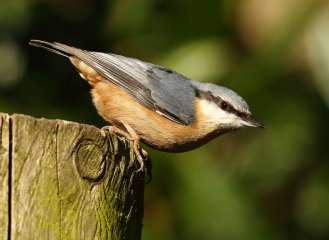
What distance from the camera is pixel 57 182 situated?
10.0 feet

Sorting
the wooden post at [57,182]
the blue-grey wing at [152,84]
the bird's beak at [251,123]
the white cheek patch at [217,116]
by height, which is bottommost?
the wooden post at [57,182]

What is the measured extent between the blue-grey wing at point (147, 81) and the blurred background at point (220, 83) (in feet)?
1.19

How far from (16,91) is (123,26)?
87cm

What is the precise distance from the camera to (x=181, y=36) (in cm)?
609

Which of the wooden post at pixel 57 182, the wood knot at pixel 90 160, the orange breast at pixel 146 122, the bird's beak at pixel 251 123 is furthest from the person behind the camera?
the bird's beak at pixel 251 123

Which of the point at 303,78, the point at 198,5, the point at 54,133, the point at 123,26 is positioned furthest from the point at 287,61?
the point at 54,133

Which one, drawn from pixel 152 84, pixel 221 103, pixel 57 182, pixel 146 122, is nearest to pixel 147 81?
pixel 152 84

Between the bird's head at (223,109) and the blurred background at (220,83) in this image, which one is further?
the blurred background at (220,83)

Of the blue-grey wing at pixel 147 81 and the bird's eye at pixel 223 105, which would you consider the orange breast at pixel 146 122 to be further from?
the bird's eye at pixel 223 105

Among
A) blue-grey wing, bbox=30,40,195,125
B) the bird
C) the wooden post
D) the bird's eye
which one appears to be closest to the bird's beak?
the bird

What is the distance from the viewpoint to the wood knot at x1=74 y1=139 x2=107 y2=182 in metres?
3.11

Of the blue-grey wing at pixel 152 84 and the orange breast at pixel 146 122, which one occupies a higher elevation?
the blue-grey wing at pixel 152 84

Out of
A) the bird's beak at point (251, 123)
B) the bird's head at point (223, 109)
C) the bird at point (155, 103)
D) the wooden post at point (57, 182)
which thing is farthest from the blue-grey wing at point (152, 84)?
the wooden post at point (57, 182)

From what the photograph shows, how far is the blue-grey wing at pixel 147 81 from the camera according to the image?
212 inches
